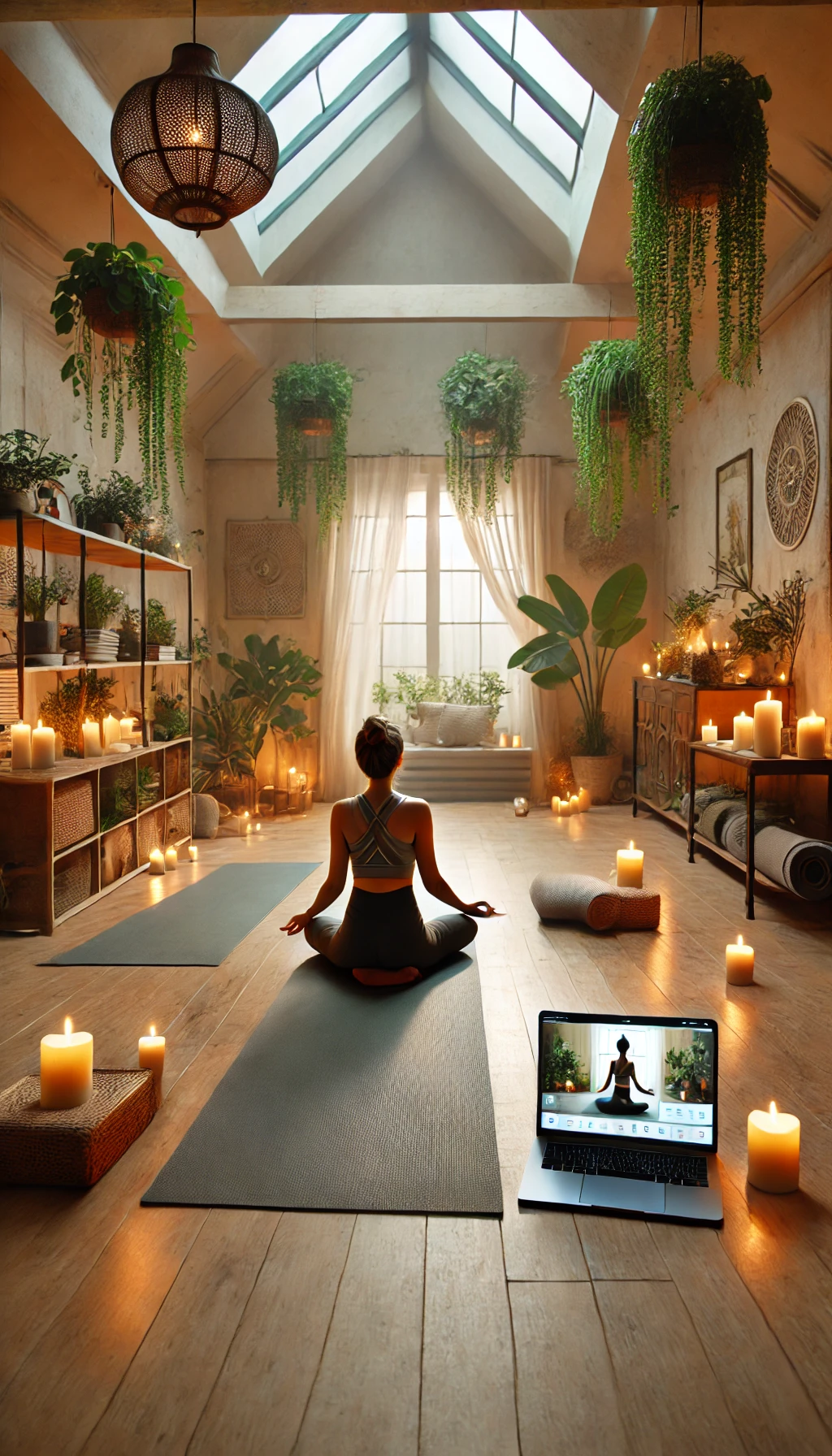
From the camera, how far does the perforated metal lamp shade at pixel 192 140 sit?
3047 mm

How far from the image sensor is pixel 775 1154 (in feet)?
6.82

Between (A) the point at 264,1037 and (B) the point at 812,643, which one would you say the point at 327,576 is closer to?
(B) the point at 812,643

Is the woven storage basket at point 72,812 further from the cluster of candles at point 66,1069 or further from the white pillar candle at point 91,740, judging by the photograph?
the cluster of candles at point 66,1069

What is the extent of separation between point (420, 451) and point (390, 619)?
4.96ft

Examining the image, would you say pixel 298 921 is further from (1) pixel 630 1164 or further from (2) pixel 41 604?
(2) pixel 41 604

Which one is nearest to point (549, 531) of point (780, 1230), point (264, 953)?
point (264, 953)

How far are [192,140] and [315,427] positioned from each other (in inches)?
167

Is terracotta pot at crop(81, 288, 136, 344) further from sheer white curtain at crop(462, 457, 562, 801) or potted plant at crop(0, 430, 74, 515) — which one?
sheer white curtain at crop(462, 457, 562, 801)

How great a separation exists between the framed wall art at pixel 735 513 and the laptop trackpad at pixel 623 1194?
475cm

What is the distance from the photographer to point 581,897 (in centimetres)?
424

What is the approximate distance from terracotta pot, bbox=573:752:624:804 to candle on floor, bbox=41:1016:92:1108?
6389 mm

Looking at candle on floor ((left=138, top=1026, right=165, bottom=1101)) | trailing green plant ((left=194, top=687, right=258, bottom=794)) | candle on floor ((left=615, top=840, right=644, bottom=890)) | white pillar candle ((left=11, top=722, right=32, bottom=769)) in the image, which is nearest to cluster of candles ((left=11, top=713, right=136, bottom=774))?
white pillar candle ((left=11, top=722, right=32, bottom=769))

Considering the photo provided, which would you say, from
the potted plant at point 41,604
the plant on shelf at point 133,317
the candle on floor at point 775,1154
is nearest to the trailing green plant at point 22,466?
the plant on shelf at point 133,317

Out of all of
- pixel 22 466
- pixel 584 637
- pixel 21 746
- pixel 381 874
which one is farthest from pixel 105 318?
pixel 584 637
